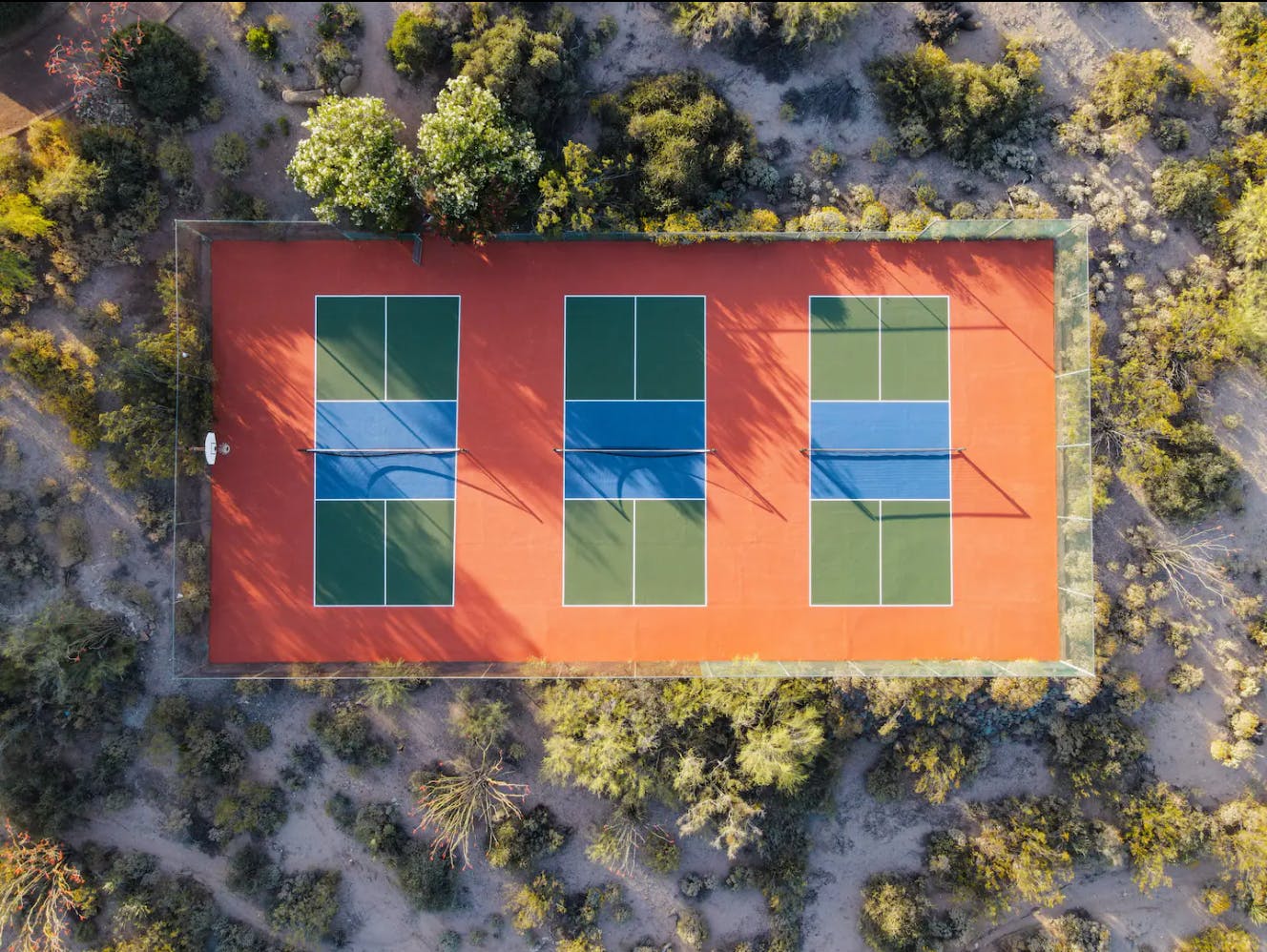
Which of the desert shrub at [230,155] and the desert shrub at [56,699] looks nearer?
the desert shrub at [56,699]

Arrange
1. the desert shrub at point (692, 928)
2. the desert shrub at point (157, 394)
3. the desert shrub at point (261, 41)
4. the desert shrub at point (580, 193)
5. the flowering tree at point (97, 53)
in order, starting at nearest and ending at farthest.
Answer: the desert shrub at point (580, 193), the desert shrub at point (157, 394), the flowering tree at point (97, 53), the desert shrub at point (261, 41), the desert shrub at point (692, 928)

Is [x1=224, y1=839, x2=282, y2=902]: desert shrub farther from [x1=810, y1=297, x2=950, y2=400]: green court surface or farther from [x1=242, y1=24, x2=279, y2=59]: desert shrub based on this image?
[x1=242, y1=24, x2=279, y2=59]: desert shrub

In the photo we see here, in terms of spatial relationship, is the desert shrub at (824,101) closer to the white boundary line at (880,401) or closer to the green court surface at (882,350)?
the white boundary line at (880,401)

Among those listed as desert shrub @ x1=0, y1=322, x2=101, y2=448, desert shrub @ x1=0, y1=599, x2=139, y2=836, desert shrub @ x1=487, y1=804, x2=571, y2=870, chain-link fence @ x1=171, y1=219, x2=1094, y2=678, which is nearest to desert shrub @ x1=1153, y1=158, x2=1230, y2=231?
chain-link fence @ x1=171, y1=219, x2=1094, y2=678

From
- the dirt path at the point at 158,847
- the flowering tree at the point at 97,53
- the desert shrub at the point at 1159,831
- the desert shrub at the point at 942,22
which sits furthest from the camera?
the desert shrub at the point at 942,22

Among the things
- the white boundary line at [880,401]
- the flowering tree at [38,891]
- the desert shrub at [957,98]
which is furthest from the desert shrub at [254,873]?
the desert shrub at [957,98]

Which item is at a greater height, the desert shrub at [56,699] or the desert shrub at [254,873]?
the desert shrub at [56,699]
